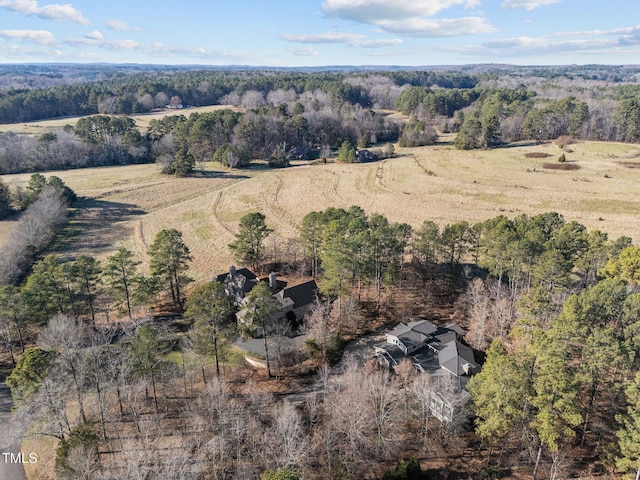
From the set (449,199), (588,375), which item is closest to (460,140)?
(449,199)

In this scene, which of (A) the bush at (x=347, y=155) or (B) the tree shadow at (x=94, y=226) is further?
(A) the bush at (x=347, y=155)

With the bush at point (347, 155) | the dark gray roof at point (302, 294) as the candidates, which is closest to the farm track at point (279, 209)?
the dark gray roof at point (302, 294)

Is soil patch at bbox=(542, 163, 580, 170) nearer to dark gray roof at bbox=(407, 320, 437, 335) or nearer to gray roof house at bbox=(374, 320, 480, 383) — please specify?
gray roof house at bbox=(374, 320, 480, 383)

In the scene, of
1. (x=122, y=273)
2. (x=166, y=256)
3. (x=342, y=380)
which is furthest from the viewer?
(x=166, y=256)

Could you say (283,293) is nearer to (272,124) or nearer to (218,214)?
(218,214)

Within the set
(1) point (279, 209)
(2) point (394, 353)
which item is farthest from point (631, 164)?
(2) point (394, 353)

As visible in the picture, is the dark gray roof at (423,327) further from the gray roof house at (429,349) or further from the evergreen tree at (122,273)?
the evergreen tree at (122,273)
